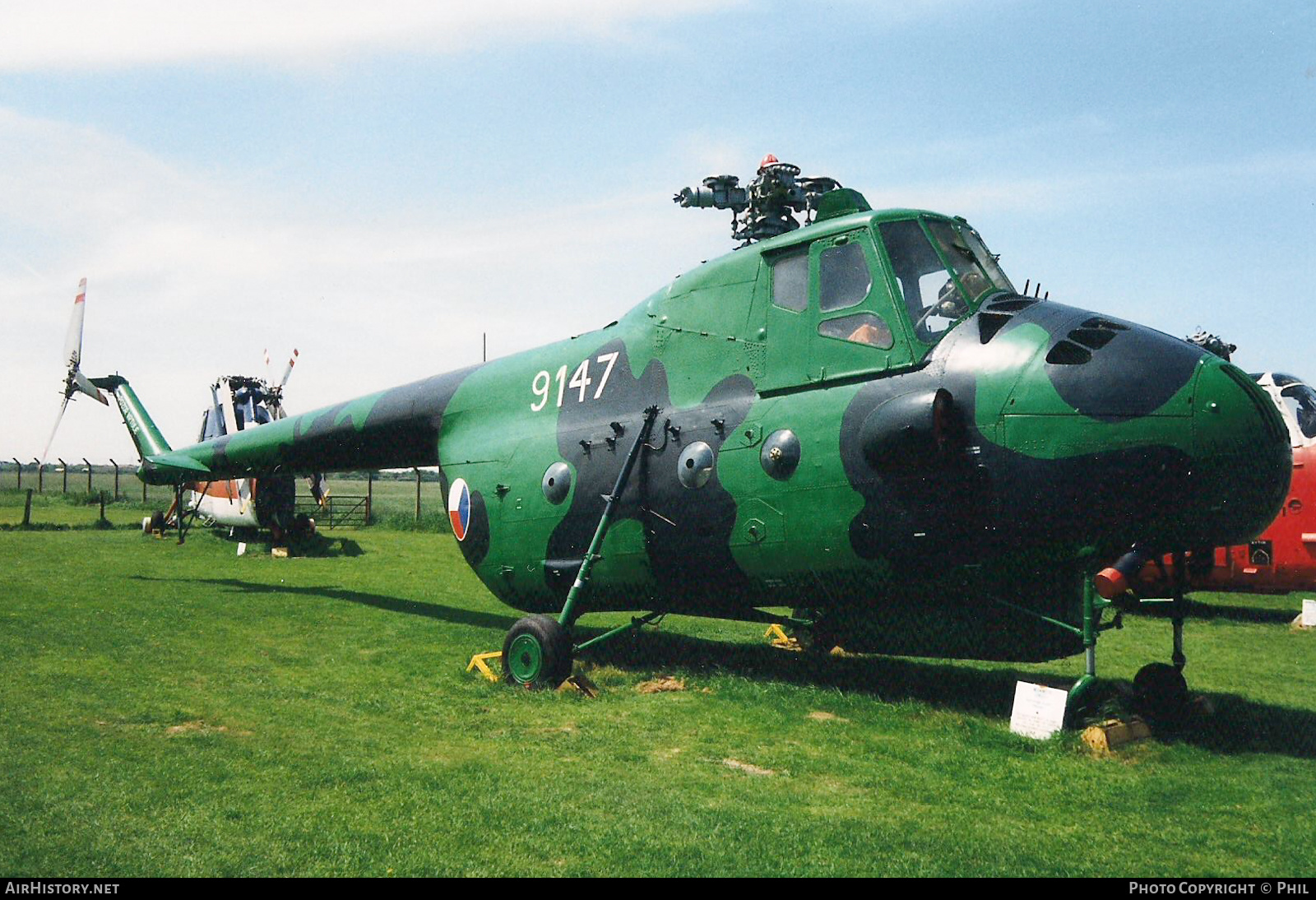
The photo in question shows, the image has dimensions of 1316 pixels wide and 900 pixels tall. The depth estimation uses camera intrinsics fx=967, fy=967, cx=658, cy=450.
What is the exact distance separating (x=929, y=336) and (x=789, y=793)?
424 centimetres

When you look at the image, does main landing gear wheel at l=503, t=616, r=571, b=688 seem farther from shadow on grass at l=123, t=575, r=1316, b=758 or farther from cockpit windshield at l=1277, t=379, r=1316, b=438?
cockpit windshield at l=1277, t=379, r=1316, b=438

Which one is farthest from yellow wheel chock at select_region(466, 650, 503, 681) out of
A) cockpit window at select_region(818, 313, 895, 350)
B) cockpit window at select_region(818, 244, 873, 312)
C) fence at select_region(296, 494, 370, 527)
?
fence at select_region(296, 494, 370, 527)

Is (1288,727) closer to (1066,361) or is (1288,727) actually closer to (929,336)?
(1066,361)

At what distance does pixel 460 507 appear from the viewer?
12773 mm

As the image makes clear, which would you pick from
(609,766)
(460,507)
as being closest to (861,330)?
(609,766)

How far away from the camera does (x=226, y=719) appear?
8695mm

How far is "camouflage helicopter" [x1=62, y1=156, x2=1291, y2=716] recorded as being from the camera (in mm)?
7723

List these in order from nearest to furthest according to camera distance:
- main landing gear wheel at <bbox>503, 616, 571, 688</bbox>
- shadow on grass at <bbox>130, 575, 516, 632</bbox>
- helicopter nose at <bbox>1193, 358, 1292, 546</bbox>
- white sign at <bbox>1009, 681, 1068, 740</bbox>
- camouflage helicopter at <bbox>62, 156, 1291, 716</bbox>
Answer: helicopter nose at <bbox>1193, 358, 1292, 546</bbox>, camouflage helicopter at <bbox>62, 156, 1291, 716</bbox>, white sign at <bbox>1009, 681, 1068, 740</bbox>, main landing gear wheel at <bbox>503, 616, 571, 688</bbox>, shadow on grass at <bbox>130, 575, 516, 632</bbox>

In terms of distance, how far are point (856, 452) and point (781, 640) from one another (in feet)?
18.3

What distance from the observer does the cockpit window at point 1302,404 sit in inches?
670

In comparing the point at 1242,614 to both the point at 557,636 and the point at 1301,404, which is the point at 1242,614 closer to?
the point at 1301,404

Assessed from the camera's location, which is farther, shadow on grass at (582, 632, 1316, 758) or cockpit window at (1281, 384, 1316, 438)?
cockpit window at (1281, 384, 1316, 438)

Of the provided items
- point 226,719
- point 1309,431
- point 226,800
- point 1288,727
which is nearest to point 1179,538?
point 1288,727

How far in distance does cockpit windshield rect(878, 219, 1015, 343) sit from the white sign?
3.19 m
